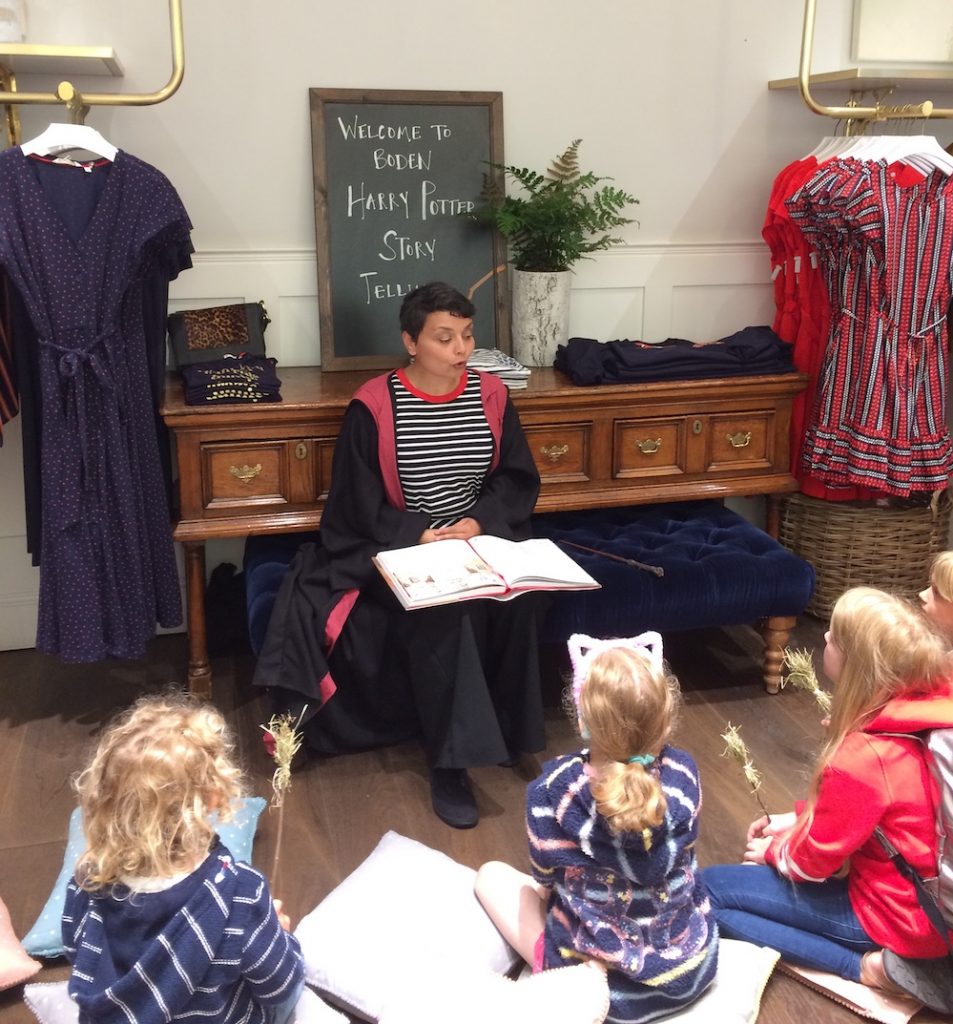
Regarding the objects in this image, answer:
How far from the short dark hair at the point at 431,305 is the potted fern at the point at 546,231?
0.55 m

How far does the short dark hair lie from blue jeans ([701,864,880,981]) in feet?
4.64

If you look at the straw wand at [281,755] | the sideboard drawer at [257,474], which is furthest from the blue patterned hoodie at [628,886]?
the sideboard drawer at [257,474]

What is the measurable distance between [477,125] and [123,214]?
1124mm

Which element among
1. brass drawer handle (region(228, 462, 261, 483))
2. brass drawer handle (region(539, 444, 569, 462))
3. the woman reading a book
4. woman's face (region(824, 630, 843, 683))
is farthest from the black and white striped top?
woman's face (region(824, 630, 843, 683))

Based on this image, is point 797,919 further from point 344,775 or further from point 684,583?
point 344,775

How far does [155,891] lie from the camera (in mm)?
1589

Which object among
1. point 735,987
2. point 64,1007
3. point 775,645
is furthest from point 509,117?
point 64,1007

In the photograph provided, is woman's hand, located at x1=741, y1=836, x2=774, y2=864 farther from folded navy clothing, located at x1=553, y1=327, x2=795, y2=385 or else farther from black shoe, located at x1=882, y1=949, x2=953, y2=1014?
folded navy clothing, located at x1=553, y1=327, x2=795, y2=385

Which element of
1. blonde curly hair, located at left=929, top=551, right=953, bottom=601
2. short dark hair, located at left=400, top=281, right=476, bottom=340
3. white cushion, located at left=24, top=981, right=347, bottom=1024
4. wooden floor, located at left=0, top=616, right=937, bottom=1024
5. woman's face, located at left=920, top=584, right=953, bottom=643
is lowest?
wooden floor, located at left=0, top=616, right=937, bottom=1024

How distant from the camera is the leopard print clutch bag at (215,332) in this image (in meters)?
3.18

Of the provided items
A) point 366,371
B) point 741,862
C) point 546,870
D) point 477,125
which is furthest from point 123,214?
point 741,862

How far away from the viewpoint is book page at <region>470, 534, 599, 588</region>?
2611 millimetres

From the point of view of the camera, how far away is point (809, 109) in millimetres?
3537

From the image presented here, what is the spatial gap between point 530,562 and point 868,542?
1353 millimetres
